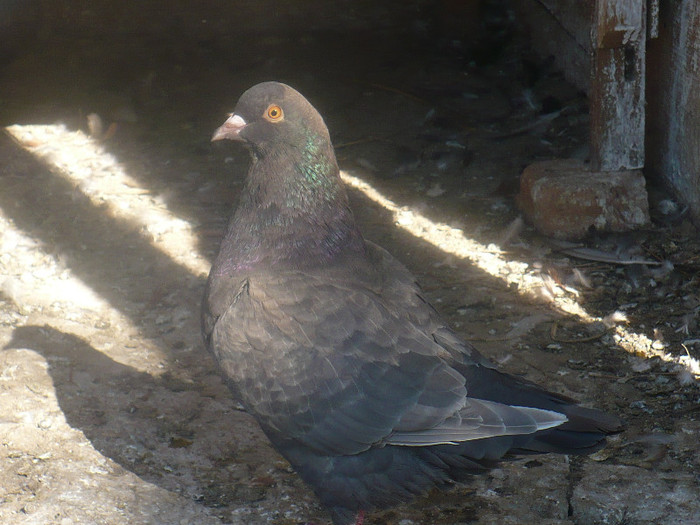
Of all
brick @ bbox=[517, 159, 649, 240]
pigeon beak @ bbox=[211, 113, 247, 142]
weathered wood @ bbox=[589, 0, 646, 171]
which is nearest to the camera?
pigeon beak @ bbox=[211, 113, 247, 142]

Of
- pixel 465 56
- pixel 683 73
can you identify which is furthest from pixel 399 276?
pixel 465 56

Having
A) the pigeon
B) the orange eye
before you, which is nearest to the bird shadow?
the pigeon

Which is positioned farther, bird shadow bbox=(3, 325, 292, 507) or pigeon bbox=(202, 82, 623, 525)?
bird shadow bbox=(3, 325, 292, 507)

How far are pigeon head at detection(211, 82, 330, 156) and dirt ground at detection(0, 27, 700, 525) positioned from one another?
3.50ft

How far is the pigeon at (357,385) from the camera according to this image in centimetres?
238

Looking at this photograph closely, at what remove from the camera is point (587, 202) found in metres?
4.18

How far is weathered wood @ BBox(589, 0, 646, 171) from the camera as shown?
3.92m

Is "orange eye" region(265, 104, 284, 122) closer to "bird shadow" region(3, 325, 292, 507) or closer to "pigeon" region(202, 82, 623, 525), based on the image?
"pigeon" region(202, 82, 623, 525)

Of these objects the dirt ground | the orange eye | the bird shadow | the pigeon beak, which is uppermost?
the orange eye

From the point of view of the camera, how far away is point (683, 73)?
4.10 metres

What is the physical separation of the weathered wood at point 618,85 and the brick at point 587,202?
4.0 inches

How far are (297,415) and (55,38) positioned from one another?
564cm

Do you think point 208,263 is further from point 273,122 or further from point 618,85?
point 618,85

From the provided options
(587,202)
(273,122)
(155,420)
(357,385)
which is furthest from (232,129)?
(587,202)
